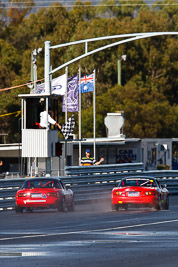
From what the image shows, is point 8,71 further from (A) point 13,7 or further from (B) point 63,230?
(B) point 63,230

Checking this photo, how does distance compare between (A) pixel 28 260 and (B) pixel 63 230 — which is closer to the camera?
(A) pixel 28 260

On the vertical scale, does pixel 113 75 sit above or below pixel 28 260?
above

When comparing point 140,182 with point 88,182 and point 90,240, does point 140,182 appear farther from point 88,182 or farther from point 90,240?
point 90,240

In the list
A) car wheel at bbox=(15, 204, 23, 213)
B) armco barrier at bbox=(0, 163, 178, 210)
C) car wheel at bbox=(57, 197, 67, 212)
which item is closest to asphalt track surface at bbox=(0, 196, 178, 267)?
car wheel at bbox=(57, 197, 67, 212)

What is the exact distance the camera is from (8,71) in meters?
86.2

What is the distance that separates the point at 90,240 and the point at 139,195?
10470mm

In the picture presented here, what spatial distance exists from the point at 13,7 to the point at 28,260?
93551mm

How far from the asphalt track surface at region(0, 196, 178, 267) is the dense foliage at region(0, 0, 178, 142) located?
1986 inches

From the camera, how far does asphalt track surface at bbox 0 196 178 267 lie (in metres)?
11.1

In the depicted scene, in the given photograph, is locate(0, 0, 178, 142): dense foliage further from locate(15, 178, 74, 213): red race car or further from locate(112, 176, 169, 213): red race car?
locate(15, 178, 74, 213): red race car

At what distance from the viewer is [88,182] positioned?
29.1m

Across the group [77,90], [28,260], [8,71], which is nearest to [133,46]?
[8,71]

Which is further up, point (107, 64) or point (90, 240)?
point (107, 64)

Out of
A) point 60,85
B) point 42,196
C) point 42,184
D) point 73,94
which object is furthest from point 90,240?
point 73,94
